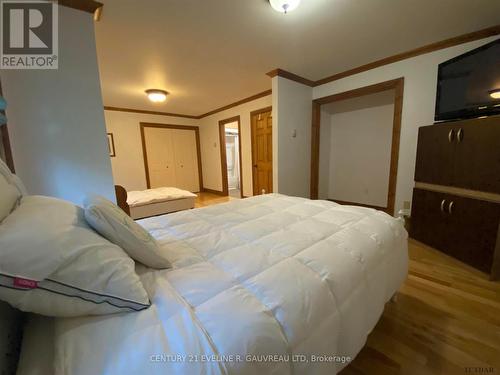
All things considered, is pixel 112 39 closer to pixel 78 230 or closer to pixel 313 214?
pixel 78 230

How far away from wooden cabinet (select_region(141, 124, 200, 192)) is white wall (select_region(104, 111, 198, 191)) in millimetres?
137

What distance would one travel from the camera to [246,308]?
2.16 ft

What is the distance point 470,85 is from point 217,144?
4.71 meters

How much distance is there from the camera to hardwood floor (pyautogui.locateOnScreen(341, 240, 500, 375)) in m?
1.12

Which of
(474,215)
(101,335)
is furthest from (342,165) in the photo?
(101,335)

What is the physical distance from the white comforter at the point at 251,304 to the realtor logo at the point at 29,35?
5.10 ft

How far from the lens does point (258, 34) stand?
216 centimetres

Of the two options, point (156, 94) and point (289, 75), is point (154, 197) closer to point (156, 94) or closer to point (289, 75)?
point (156, 94)

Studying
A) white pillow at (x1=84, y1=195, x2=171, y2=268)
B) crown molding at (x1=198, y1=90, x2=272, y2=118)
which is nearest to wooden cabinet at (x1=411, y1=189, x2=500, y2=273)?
white pillow at (x1=84, y1=195, x2=171, y2=268)

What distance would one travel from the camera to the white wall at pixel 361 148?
3.81 m

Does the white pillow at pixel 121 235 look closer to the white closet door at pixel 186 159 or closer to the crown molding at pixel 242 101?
the crown molding at pixel 242 101

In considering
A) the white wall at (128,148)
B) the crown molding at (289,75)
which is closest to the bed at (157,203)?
the white wall at (128,148)

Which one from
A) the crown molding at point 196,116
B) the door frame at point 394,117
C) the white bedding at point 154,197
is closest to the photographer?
the door frame at point 394,117

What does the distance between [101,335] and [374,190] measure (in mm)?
4531
